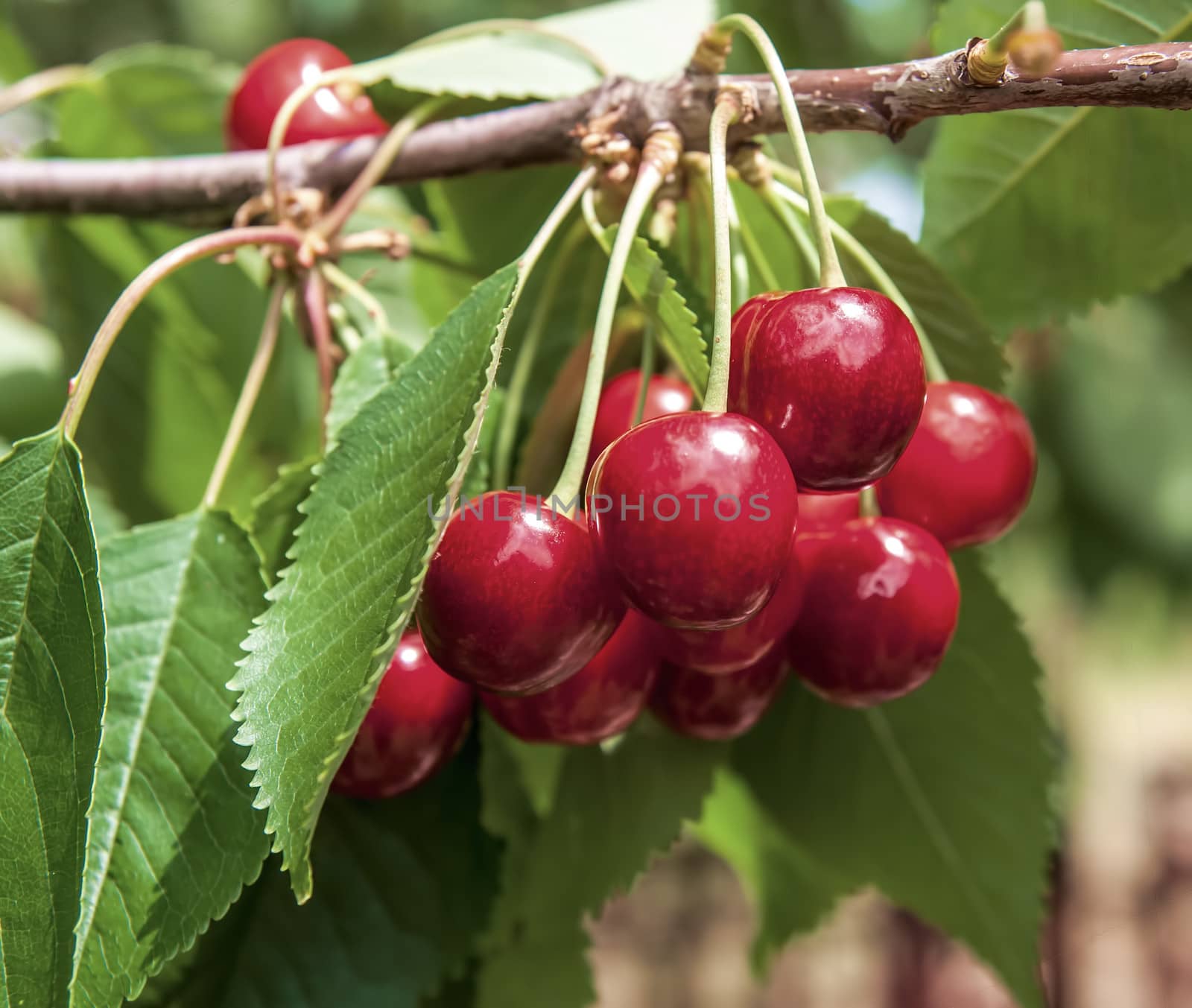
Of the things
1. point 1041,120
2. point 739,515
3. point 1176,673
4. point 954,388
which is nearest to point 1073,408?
point 1041,120

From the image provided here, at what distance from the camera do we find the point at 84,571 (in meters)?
0.63

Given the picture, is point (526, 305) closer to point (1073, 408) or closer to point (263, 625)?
point (263, 625)

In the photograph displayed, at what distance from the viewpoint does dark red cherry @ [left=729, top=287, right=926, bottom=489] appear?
58 cm

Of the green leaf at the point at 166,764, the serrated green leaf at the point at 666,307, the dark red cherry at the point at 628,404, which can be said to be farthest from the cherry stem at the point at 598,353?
the green leaf at the point at 166,764

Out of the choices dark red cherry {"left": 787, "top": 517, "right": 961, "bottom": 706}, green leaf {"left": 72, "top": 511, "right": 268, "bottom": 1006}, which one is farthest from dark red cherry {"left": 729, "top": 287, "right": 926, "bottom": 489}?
green leaf {"left": 72, "top": 511, "right": 268, "bottom": 1006}

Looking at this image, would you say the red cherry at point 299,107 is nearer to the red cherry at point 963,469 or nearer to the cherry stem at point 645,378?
the cherry stem at point 645,378

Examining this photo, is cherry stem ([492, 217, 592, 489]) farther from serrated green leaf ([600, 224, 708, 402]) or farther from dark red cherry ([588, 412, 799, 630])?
dark red cherry ([588, 412, 799, 630])

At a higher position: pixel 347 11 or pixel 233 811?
pixel 233 811

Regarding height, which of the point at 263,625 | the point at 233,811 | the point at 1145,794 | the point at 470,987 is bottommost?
the point at 1145,794

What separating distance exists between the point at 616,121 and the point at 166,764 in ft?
1.66

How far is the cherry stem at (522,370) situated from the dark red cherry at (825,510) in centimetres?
20

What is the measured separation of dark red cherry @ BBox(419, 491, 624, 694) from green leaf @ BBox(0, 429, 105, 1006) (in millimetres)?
182

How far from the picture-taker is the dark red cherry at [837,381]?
577 mm

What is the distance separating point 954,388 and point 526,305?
0.42 meters
